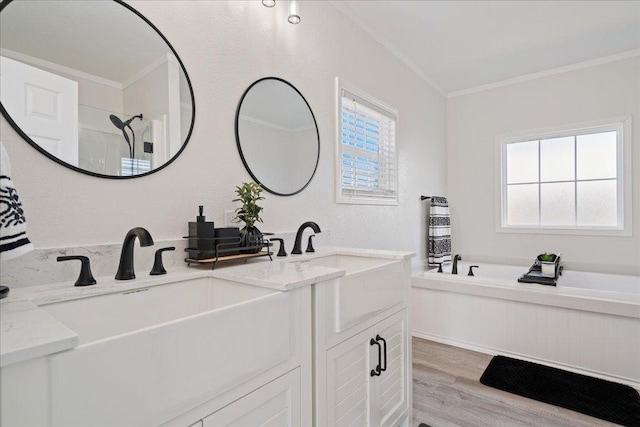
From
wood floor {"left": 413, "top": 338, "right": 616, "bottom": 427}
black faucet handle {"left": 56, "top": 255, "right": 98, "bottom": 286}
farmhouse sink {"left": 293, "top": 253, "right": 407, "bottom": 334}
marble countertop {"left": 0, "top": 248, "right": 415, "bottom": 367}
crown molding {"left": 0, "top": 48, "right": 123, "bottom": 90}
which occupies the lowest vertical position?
Answer: wood floor {"left": 413, "top": 338, "right": 616, "bottom": 427}

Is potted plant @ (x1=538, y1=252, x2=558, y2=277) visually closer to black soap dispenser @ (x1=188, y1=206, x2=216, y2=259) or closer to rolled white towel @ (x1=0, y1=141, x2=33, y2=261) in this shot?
black soap dispenser @ (x1=188, y1=206, x2=216, y2=259)

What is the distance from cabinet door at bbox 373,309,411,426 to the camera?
4.85 ft

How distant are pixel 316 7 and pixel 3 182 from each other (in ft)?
6.70

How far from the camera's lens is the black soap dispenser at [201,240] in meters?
1.30

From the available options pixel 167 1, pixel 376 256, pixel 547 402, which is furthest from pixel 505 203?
pixel 167 1

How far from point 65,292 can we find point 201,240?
0.48 meters

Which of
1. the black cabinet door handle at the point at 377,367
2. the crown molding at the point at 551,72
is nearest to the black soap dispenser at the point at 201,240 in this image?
the black cabinet door handle at the point at 377,367

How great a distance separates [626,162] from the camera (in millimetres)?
3279

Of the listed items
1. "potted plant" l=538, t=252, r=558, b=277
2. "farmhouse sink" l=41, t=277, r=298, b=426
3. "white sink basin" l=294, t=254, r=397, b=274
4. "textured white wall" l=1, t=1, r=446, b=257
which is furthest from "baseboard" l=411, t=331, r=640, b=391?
"farmhouse sink" l=41, t=277, r=298, b=426

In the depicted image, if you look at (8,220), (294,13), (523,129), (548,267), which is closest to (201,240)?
(8,220)

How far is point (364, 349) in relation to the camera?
138 centimetres

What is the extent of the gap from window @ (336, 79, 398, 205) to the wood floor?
4.48ft

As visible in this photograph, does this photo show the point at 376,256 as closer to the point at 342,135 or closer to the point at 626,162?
the point at 342,135

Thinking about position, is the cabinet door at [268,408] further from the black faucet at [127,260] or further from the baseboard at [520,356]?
the baseboard at [520,356]
